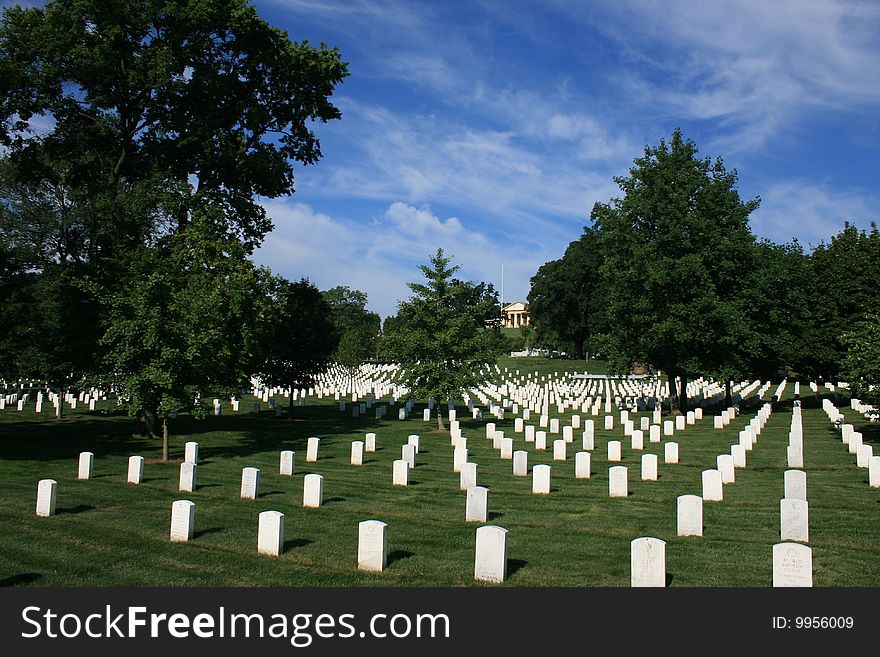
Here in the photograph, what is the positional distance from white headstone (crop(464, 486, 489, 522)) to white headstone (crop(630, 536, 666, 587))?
4.14 metres

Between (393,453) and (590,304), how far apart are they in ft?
193

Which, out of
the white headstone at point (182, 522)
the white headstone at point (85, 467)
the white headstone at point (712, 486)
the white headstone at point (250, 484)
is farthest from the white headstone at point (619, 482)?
the white headstone at point (85, 467)

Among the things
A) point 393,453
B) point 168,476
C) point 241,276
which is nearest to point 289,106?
point 241,276

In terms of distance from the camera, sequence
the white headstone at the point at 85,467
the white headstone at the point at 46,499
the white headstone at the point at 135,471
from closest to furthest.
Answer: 1. the white headstone at the point at 46,499
2. the white headstone at the point at 135,471
3. the white headstone at the point at 85,467

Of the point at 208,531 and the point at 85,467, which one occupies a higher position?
the point at 85,467

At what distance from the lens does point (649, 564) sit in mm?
8523

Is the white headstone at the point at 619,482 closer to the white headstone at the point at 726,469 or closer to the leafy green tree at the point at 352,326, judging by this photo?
the white headstone at the point at 726,469

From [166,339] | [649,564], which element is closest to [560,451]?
[166,339]

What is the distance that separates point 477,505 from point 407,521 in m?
1.36

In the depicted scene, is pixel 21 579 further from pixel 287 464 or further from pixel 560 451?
pixel 560 451

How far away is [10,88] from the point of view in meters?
23.1

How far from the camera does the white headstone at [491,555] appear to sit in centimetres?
898

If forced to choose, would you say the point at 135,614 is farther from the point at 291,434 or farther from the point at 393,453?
the point at 291,434

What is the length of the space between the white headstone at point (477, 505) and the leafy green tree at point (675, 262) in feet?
70.3
